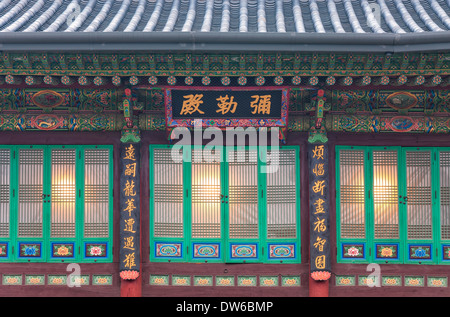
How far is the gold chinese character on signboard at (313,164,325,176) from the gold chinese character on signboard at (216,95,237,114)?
1.77 meters

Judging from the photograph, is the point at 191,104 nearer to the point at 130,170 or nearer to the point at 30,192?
the point at 130,170

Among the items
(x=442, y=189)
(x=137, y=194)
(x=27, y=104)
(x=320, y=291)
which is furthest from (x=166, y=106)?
(x=442, y=189)

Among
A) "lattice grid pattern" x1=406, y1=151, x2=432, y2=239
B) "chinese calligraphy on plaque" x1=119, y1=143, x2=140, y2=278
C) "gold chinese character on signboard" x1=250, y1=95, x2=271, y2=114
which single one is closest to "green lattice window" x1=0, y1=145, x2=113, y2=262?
"chinese calligraphy on plaque" x1=119, y1=143, x2=140, y2=278

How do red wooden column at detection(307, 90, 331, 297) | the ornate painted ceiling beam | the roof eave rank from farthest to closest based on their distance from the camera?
red wooden column at detection(307, 90, 331, 297), the ornate painted ceiling beam, the roof eave

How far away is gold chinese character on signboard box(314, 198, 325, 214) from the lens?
8.04 meters

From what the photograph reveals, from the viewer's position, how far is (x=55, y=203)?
8.24 metres

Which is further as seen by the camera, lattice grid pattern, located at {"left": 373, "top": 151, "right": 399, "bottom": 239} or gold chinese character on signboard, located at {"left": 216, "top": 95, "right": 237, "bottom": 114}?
lattice grid pattern, located at {"left": 373, "top": 151, "right": 399, "bottom": 239}

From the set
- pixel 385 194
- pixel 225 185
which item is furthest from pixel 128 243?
pixel 385 194

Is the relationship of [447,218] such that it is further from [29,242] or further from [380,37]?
[29,242]

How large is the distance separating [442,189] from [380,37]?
10.8ft

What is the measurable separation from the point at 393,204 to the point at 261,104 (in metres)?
2.99

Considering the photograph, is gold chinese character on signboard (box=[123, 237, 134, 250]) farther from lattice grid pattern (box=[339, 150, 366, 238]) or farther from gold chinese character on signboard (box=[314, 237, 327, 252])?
lattice grid pattern (box=[339, 150, 366, 238])

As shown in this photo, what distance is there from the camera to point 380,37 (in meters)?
6.54

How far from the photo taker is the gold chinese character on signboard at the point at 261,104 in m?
7.73
